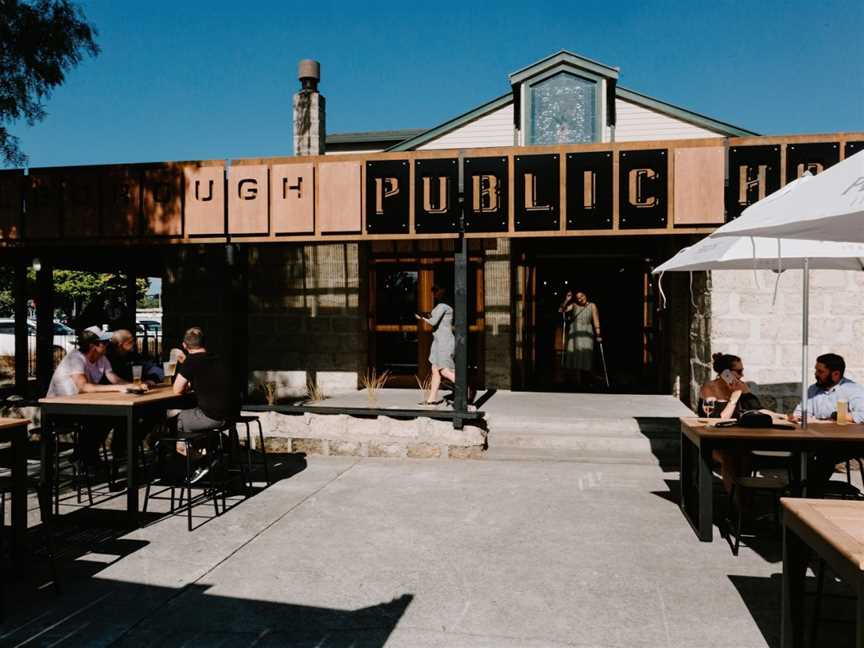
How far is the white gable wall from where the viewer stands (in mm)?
11953

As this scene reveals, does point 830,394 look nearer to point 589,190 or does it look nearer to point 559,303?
point 589,190

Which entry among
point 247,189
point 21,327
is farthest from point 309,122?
point 21,327

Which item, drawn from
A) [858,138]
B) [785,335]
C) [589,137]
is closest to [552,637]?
[785,335]

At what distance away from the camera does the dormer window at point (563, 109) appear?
12.1 metres

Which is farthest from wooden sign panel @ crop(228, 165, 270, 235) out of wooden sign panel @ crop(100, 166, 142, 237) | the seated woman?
the seated woman

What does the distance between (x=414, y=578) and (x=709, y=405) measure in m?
3.04

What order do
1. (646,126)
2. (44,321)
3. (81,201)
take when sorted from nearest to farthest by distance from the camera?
(81,201)
(44,321)
(646,126)

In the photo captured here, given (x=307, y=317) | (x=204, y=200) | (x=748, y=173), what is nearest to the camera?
(x=748, y=173)

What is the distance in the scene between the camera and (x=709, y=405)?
570 centimetres

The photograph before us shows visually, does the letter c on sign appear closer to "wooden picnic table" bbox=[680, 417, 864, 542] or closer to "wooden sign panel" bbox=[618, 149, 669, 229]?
"wooden sign panel" bbox=[618, 149, 669, 229]

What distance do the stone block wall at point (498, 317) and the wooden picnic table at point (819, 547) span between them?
307 inches

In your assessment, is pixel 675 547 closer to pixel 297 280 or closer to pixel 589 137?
pixel 297 280

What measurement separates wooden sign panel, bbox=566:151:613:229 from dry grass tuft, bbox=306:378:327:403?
438cm

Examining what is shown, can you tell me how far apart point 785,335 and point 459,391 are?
3774 mm
